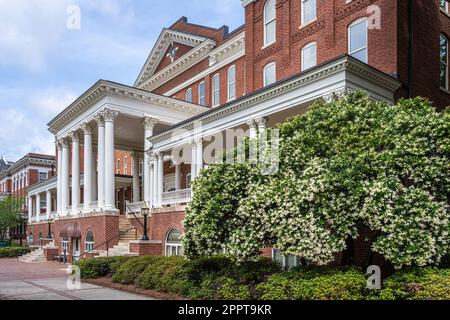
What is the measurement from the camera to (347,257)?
12867 millimetres

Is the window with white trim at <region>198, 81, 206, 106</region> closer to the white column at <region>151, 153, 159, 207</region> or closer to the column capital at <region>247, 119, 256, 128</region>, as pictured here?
the white column at <region>151, 153, 159, 207</region>

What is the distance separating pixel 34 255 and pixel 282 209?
28222 millimetres

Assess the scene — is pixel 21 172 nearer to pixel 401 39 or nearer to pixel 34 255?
pixel 34 255

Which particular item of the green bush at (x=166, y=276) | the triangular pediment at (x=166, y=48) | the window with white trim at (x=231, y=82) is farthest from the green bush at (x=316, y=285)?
the triangular pediment at (x=166, y=48)

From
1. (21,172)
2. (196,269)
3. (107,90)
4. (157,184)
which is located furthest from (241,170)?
(21,172)

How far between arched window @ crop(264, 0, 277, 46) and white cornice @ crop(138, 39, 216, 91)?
813 centimetres

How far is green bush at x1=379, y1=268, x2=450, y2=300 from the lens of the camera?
31.3 ft

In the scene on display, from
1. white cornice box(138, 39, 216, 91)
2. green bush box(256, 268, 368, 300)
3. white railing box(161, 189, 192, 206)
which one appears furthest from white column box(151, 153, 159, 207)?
green bush box(256, 268, 368, 300)

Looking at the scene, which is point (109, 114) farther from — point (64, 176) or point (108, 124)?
point (64, 176)

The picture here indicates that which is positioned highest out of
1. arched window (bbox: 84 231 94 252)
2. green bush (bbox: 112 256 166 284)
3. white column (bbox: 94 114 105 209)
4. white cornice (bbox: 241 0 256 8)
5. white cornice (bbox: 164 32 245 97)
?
white cornice (bbox: 241 0 256 8)

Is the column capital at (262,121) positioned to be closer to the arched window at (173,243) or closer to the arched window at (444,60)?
the arched window at (173,243)

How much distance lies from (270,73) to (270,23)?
305 cm

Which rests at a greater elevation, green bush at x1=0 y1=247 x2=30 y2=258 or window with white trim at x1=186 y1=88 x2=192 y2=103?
window with white trim at x1=186 y1=88 x2=192 y2=103

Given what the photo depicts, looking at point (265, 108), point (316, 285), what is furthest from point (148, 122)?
point (316, 285)
